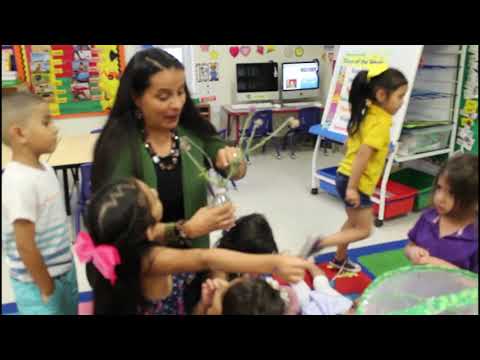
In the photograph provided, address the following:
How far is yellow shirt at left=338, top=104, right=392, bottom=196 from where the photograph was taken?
1.89 m

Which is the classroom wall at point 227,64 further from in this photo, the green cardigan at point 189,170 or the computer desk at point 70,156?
the green cardigan at point 189,170

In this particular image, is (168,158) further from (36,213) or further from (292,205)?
(292,205)

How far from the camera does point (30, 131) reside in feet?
2.25

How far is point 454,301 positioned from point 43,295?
696mm

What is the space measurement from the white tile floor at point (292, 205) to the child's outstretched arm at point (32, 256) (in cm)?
118

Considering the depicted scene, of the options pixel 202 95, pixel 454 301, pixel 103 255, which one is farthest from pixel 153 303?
pixel 202 95

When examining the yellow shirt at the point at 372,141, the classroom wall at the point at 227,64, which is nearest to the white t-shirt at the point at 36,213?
the yellow shirt at the point at 372,141

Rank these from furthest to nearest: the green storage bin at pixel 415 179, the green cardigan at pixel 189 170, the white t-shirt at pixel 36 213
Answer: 1. the green storage bin at pixel 415 179
2. the green cardigan at pixel 189 170
3. the white t-shirt at pixel 36 213

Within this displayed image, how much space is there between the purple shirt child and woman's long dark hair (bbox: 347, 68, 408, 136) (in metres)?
0.78

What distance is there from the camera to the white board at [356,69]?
2734mm

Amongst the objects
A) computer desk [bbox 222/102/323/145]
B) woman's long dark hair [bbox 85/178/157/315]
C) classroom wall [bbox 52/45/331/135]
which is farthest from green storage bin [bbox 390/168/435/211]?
woman's long dark hair [bbox 85/178/157/315]
